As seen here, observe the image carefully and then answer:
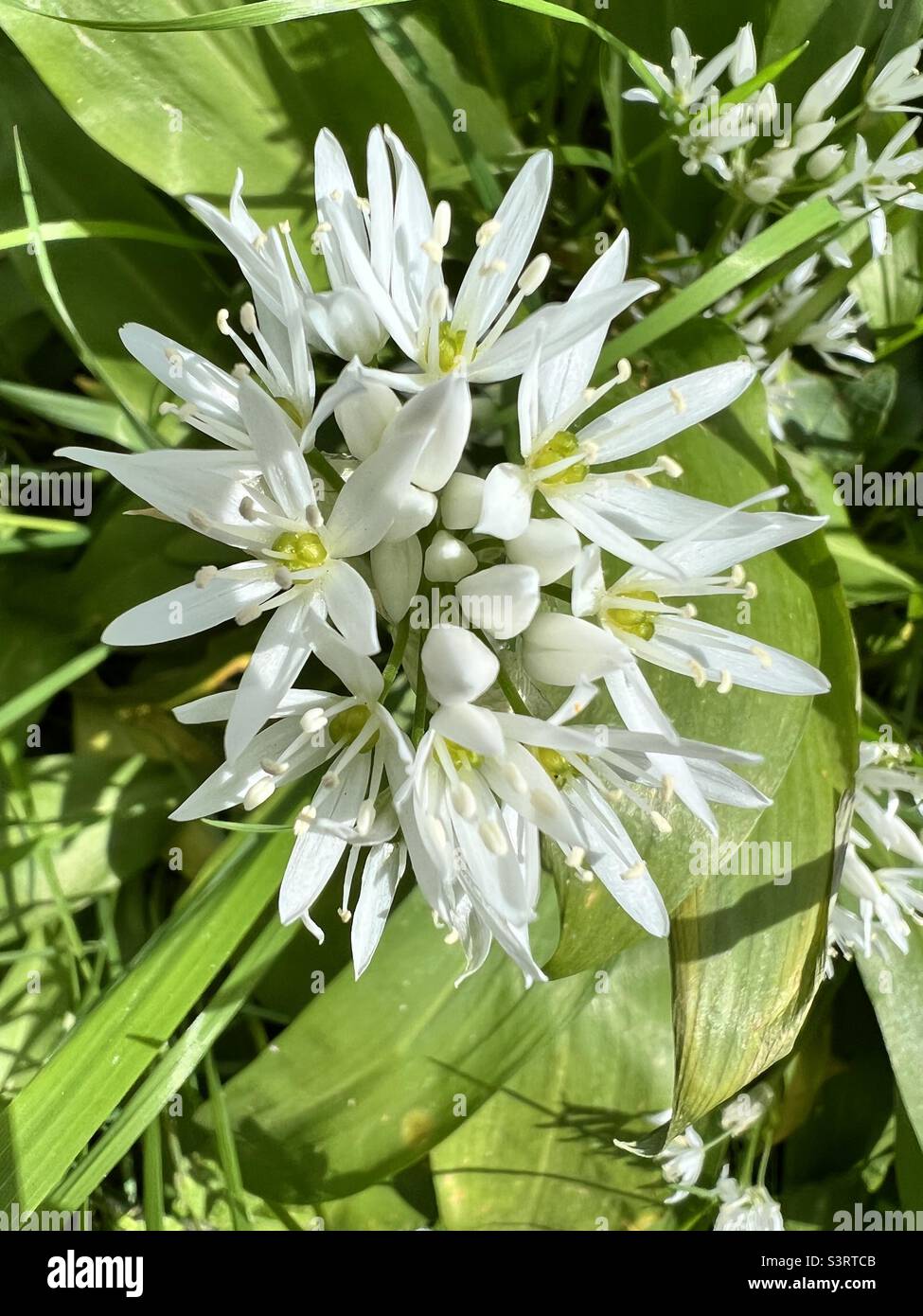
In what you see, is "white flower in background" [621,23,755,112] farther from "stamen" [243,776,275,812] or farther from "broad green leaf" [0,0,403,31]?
"stamen" [243,776,275,812]

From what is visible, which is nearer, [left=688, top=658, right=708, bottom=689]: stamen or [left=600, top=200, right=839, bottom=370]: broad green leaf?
[left=688, top=658, right=708, bottom=689]: stamen

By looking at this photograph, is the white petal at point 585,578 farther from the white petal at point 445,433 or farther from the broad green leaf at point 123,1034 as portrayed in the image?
the broad green leaf at point 123,1034

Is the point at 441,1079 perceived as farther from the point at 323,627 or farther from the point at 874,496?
the point at 874,496

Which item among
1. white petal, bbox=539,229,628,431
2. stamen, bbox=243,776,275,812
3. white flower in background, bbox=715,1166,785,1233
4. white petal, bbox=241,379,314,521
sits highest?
white petal, bbox=539,229,628,431

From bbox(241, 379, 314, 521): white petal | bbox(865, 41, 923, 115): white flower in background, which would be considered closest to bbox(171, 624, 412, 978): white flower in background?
bbox(241, 379, 314, 521): white petal

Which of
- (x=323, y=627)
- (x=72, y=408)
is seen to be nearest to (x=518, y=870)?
(x=323, y=627)

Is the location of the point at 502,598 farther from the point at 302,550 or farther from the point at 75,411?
the point at 75,411

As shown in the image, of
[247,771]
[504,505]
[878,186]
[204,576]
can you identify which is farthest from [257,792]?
[878,186]

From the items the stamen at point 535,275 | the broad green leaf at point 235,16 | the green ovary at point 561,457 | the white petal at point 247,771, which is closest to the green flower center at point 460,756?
the white petal at point 247,771
